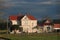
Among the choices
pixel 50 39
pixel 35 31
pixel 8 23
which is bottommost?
pixel 50 39

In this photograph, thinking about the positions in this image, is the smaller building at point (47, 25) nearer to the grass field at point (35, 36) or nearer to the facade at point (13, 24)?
the grass field at point (35, 36)

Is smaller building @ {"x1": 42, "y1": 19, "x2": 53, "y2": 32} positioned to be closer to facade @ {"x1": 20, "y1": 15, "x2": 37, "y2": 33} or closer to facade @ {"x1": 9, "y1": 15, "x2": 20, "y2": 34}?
facade @ {"x1": 20, "y1": 15, "x2": 37, "y2": 33}

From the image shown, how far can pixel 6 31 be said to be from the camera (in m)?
2.04

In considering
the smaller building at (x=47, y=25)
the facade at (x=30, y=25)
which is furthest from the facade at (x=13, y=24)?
the smaller building at (x=47, y=25)

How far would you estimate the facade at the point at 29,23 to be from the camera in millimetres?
2010

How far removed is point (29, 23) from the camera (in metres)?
2.05

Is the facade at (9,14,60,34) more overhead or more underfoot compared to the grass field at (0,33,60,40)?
more overhead

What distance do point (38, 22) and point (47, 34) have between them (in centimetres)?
24

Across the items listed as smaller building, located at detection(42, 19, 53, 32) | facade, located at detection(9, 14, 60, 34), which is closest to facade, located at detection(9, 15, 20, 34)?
facade, located at detection(9, 14, 60, 34)

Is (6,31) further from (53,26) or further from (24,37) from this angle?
(53,26)

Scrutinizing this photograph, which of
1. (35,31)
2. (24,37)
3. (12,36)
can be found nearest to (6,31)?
(12,36)

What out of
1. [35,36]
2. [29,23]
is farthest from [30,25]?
[35,36]

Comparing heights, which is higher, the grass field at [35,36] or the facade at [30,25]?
the facade at [30,25]

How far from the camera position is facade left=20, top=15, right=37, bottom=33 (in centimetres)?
201
